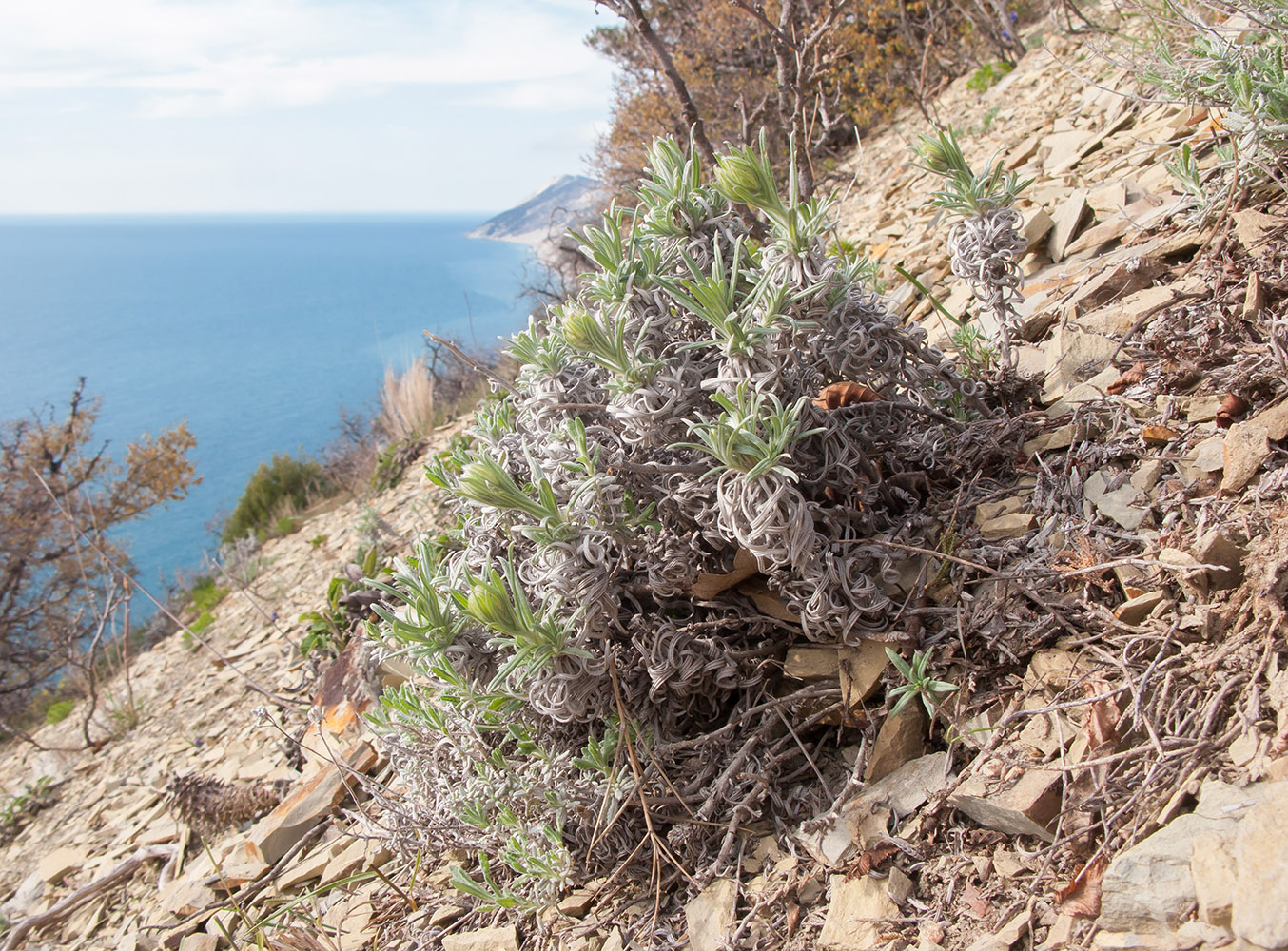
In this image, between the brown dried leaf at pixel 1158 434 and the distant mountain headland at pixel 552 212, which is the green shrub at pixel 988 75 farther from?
the brown dried leaf at pixel 1158 434

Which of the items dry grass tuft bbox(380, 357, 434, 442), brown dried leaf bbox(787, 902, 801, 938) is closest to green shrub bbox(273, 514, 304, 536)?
dry grass tuft bbox(380, 357, 434, 442)

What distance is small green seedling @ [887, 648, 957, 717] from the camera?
162cm

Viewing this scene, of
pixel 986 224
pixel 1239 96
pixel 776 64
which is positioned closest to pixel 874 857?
pixel 986 224

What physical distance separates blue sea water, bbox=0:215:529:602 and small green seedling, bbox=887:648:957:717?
23.6 feet

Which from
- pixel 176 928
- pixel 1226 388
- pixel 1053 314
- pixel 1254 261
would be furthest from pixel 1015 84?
pixel 176 928

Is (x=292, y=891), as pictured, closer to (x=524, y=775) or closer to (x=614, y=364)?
(x=524, y=775)

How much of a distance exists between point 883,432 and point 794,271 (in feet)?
1.76

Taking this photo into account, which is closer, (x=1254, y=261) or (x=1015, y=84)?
(x=1254, y=261)

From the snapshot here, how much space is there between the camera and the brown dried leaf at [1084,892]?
122cm

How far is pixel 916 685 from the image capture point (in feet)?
5.38

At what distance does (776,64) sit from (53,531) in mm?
10189

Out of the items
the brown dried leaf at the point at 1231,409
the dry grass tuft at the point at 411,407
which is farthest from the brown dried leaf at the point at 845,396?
the dry grass tuft at the point at 411,407

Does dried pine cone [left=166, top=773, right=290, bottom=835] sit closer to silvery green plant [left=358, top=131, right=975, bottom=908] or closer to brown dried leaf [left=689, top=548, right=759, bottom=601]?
silvery green plant [left=358, top=131, right=975, bottom=908]

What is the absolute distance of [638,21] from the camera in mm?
3738
